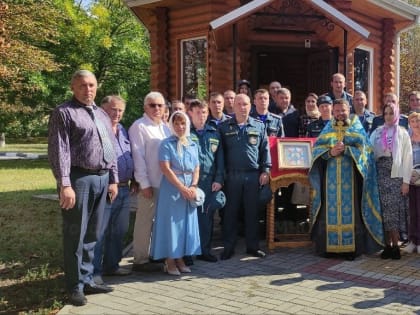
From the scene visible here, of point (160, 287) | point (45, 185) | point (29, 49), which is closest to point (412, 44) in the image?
point (29, 49)

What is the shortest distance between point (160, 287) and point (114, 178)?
1129 mm

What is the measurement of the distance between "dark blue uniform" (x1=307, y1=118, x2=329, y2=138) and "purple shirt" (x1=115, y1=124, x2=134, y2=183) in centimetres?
274

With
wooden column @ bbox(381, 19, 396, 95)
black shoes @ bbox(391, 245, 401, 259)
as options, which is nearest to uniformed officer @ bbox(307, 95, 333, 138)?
black shoes @ bbox(391, 245, 401, 259)

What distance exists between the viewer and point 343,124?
6.11 metres

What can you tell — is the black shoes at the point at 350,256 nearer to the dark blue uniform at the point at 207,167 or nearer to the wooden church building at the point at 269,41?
the dark blue uniform at the point at 207,167

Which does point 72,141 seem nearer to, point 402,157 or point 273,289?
point 273,289

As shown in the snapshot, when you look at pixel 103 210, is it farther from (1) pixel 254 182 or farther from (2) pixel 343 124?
(2) pixel 343 124

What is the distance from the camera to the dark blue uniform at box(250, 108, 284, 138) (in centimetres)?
659

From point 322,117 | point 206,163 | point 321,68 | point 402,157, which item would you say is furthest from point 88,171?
point 321,68

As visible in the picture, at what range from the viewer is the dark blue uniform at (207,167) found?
19.5ft

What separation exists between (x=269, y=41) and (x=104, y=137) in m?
6.59

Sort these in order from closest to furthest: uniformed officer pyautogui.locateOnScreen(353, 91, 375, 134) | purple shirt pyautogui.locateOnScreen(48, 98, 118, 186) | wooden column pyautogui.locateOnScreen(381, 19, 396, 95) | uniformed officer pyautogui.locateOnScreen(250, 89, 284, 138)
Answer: purple shirt pyautogui.locateOnScreen(48, 98, 118, 186), uniformed officer pyautogui.locateOnScreen(250, 89, 284, 138), uniformed officer pyautogui.locateOnScreen(353, 91, 375, 134), wooden column pyautogui.locateOnScreen(381, 19, 396, 95)

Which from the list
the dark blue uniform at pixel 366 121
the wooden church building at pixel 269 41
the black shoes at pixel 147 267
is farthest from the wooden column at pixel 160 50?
the black shoes at pixel 147 267

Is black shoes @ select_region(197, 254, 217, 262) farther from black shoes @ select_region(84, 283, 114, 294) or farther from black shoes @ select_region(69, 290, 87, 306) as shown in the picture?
black shoes @ select_region(69, 290, 87, 306)
